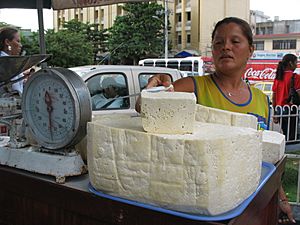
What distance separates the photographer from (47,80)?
125 centimetres

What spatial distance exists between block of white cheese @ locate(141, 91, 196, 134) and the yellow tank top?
2.22 feet

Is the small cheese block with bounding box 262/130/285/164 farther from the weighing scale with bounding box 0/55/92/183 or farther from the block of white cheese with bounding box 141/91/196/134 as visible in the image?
the weighing scale with bounding box 0/55/92/183

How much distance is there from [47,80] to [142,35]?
26.8 m

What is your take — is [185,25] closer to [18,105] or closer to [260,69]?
[260,69]

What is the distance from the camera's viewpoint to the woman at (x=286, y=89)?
4.87 m

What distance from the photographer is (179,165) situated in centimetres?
87

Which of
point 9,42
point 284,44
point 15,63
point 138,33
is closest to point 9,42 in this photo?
point 9,42

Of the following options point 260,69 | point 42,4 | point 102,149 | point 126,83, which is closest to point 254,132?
point 102,149

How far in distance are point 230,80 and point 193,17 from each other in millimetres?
32733

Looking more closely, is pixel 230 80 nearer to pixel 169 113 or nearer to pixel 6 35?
pixel 169 113

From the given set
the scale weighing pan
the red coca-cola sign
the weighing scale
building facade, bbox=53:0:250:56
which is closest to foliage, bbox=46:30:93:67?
building facade, bbox=53:0:250:56

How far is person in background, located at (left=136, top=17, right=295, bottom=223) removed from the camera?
152 cm

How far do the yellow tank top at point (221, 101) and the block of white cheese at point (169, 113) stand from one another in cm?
68

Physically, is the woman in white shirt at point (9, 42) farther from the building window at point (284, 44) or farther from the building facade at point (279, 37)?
the building window at point (284, 44)
